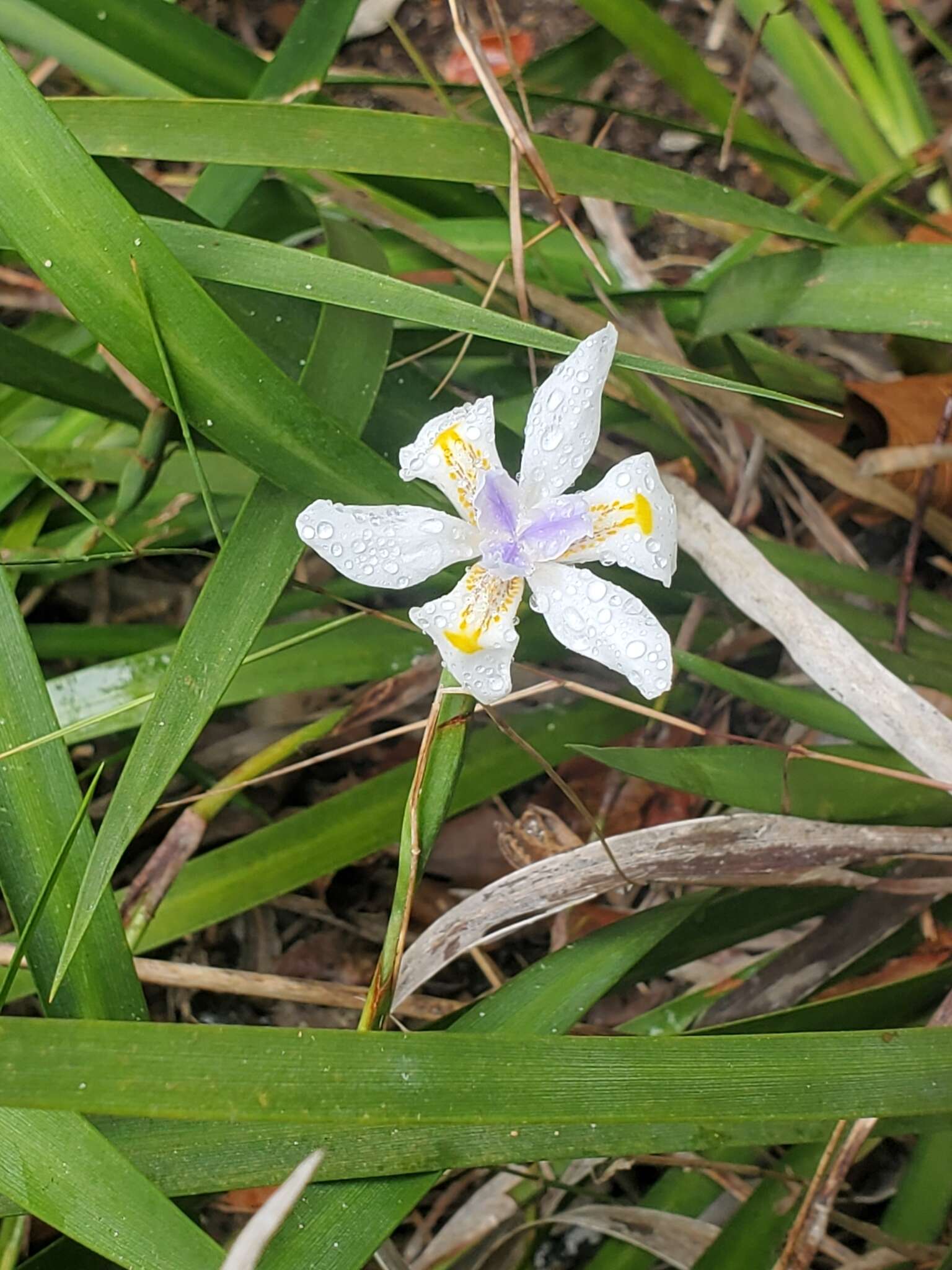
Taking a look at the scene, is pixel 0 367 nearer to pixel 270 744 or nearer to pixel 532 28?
pixel 270 744

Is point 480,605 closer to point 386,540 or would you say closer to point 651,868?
point 386,540

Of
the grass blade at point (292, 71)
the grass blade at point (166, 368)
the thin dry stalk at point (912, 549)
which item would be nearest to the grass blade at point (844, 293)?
the thin dry stalk at point (912, 549)

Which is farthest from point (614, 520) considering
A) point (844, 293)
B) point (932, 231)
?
point (932, 231)

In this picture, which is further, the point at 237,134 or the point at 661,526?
the point at 237,134

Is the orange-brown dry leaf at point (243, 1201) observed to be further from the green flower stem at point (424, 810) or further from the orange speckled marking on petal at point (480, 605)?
the orange speckled marking on petal at point (480, 605)

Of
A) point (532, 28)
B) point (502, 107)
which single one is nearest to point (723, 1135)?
point (502, 107)

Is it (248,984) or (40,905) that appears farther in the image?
(248,984)
